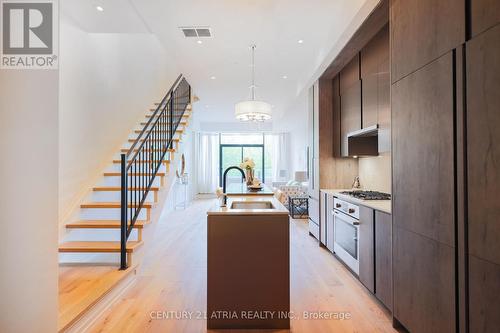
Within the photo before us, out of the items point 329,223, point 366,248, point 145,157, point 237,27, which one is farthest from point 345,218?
point 145,157

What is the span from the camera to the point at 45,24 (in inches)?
89.4

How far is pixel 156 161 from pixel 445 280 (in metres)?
3.70

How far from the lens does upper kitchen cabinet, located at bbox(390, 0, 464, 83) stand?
1519 mm

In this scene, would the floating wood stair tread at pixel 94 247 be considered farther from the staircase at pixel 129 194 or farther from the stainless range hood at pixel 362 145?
the stainless range hood at pixel 362 145

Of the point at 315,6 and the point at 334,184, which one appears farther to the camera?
the point at 334,184

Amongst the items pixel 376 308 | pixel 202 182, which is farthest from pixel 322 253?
pixel 202 182

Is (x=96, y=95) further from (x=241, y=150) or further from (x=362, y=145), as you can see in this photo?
(x=241, y=150)

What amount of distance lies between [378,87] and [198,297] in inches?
116

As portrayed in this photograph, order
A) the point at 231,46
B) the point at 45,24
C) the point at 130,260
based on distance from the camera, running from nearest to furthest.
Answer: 1. the point at 45,24
2. the point at 130,260
3. the point at 231,46

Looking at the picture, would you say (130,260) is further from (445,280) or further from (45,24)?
(445,280)

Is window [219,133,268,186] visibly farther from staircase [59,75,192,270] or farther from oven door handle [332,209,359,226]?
oven door handle [332,209,359,226]

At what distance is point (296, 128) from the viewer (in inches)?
420

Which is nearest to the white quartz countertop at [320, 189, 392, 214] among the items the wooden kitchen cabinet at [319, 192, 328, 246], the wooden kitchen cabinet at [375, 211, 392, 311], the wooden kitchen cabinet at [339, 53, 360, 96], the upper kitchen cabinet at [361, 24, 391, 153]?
the wooden kitchen cabinet at [375, 211, 392, 311]

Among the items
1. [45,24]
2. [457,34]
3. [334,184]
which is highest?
[45,24]
